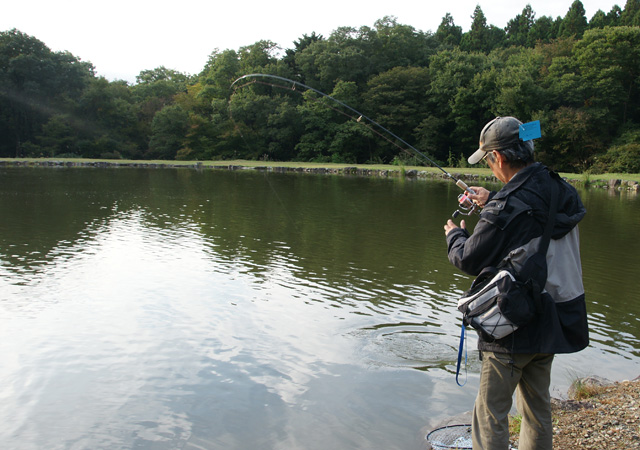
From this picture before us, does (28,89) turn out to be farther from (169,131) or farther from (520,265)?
(520,265)

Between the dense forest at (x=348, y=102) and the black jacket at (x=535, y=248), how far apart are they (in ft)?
125

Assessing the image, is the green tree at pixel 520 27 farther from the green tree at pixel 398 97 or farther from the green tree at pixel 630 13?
the green tree at pixel 398 97

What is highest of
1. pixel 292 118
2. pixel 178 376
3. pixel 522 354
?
pixel 292 118

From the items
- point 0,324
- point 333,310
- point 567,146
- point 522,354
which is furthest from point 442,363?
point 567,146

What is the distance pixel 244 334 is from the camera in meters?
6.52

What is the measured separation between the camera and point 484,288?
2607mm

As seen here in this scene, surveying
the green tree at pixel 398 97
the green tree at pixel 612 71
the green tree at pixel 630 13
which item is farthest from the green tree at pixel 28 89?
the green tree at pixel 630 13

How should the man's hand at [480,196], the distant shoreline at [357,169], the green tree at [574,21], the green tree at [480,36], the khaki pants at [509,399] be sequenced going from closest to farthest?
the khaki pants at [509,399] → the man's hand at [480,196] → the distant shoreline at [357,169] → the green tree at [574,21] → the green tree at [480,36]

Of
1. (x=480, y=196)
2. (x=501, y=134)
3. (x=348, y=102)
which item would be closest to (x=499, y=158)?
(x=501, y=134)

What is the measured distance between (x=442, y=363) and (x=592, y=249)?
25.6 feet

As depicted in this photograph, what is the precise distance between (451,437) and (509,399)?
1.55 metres

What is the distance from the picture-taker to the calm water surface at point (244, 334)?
14.8ft

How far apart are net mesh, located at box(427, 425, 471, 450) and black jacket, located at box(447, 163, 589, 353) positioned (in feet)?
5.02

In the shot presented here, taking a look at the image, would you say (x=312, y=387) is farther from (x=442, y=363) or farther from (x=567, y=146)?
(x=567, y=146)
